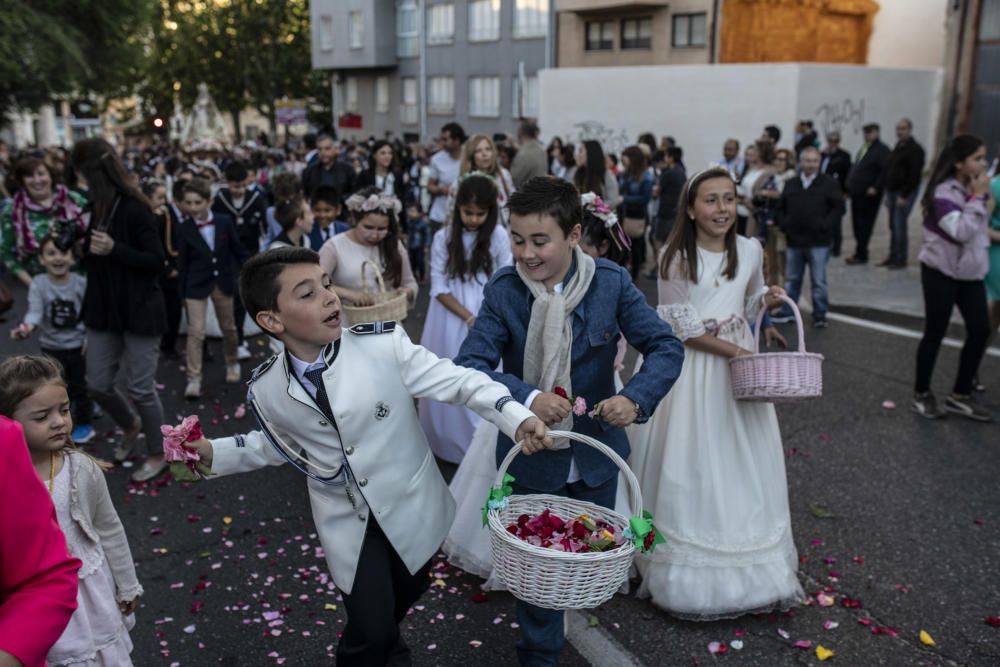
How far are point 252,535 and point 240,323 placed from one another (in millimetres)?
4221

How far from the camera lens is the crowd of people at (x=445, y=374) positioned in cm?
299

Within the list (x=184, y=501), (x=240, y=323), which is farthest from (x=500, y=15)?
(x=184, y=501)

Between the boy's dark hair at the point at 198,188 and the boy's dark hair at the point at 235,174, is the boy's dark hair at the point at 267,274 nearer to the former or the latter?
the boy's dark hair at the point at 198,188

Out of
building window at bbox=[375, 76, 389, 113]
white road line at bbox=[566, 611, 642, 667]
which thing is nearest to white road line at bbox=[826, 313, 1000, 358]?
white road line at bbox=[566, 611, 642, 667]

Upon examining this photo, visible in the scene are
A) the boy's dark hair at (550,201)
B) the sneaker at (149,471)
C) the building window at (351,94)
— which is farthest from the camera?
the building window at (351,94)

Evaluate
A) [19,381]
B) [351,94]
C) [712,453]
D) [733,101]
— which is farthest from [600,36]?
[19,381]

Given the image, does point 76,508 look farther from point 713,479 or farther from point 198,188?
point 198,188

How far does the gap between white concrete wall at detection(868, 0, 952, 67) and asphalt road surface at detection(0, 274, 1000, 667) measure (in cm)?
2420

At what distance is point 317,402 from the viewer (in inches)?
117

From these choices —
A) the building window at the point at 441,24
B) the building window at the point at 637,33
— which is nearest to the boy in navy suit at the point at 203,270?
the building window at the point at 637,33

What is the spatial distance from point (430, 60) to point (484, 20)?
167 inches

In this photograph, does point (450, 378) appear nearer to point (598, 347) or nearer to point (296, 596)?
point (598, 347)

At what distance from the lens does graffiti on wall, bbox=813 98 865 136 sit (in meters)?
21.2

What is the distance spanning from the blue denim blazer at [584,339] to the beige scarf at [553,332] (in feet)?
0.15
